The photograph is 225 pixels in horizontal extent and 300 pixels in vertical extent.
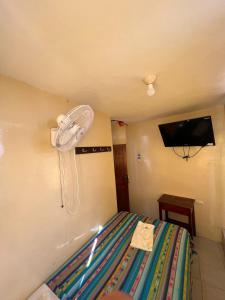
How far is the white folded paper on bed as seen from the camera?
1.48m

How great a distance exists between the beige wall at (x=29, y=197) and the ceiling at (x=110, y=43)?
202mm

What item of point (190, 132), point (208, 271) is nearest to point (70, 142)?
point (190, 132)

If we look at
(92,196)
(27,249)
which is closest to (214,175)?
(92,196)

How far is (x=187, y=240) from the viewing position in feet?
5.12

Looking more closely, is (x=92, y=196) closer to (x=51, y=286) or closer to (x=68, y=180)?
(x=68, y=180)

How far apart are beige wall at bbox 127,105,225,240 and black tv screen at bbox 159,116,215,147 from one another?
222 mm

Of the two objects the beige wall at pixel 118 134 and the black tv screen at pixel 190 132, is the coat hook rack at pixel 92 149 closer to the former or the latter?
the beige wall at pixel 118 134

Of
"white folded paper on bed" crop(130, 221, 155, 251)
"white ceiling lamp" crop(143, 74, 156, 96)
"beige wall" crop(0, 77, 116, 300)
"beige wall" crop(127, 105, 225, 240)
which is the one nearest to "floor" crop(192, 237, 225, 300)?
"beige wall" crop(127, 105, 225, 240)

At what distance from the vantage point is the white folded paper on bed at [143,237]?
1481 millimetres

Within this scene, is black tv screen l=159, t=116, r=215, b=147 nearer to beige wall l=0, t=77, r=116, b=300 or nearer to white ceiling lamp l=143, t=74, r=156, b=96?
white ceiling lamp l=143, t=74, r=156, b=96

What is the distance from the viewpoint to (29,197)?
113 centimetres

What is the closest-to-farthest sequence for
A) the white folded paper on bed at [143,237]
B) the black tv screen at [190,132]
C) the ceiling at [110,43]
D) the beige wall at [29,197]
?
1. the ceiling at [110,43]
2. the beige wall at [29,197]
3. the white folded paper on bed at [143,237]
4. the black tv screen at [190,132]

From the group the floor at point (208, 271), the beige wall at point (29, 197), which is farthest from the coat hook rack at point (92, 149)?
the floor at point (208, 271)

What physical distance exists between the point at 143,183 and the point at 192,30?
275 cm
